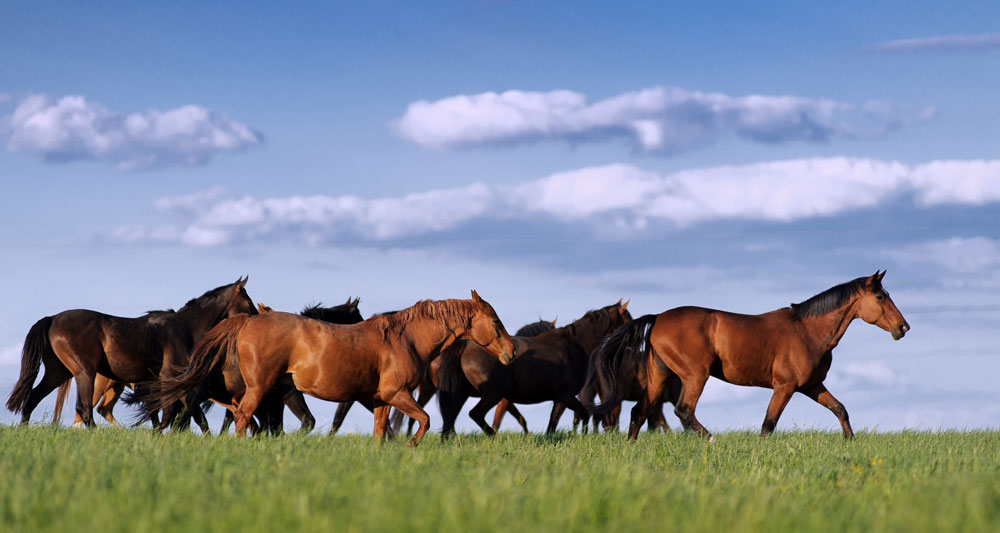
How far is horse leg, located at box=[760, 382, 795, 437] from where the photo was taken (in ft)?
42.1

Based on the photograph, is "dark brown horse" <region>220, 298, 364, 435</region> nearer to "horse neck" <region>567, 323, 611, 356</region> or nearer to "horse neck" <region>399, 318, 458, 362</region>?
"horse neck" <region>399, 318, 458, 362</region>

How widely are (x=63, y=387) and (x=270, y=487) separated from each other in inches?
402

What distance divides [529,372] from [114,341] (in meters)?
5.76

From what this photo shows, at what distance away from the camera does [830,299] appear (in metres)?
13.1

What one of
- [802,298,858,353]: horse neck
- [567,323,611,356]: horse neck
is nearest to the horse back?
[802,298,858,353]: horse neck

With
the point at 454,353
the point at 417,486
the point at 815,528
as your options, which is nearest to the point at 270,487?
the point at 417,486

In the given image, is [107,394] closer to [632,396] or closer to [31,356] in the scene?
[31,356]

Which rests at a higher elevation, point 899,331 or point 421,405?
point 899,331

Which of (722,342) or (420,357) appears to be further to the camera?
(722,342)

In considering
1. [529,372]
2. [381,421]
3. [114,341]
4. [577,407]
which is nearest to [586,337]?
[577,407]

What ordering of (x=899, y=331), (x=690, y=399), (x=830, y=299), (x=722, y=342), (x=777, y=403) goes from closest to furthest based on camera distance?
(x=690, y=399) < (x=722, y=342) < (x=777, y=403) < (x=830, y=299) < (x=899, y=331)

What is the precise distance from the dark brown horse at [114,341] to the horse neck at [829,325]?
298 inches

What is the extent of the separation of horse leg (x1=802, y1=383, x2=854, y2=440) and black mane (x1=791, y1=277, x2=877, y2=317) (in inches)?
40.7

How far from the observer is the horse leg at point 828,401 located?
13.0 m
